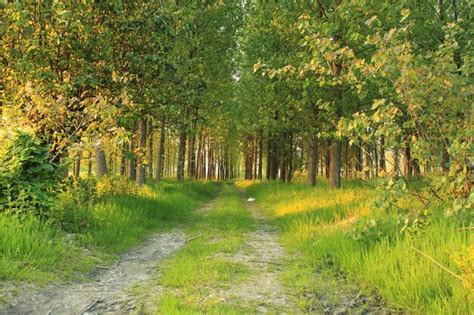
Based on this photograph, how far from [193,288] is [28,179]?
4730mm

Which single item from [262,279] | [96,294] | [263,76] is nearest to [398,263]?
[262,279]

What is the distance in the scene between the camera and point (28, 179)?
803 centimetres

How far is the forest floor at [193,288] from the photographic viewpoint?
5035 mm

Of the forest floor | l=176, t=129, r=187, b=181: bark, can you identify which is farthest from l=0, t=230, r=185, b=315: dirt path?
l=176, t=129, r=187, b=181: bark

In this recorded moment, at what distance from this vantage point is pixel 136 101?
37.7ft

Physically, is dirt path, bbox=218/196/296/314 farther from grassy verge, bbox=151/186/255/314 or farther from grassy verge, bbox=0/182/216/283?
grassy verge, bbox=0/182/216/283

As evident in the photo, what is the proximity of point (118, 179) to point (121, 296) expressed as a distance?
9096 millimetres

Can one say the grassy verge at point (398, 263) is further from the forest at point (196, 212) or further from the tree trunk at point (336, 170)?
the tree trunk at point (336, 170)

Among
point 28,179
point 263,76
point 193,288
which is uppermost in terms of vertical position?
point 263,76

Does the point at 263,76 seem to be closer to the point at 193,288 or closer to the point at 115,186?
the point at 115,186

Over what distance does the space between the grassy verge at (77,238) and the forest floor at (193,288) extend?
0.32 metres

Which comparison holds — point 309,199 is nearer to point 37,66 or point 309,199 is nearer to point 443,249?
point 443,249

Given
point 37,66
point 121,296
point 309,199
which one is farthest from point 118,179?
point 121,296

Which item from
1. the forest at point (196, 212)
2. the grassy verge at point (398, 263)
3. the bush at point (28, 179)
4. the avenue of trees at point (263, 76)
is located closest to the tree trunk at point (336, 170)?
the avenue of trees at point (263, 76)
